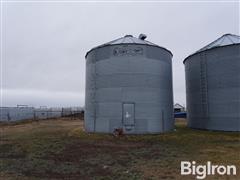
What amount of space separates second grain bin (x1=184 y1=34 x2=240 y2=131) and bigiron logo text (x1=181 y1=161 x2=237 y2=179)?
10.5 m

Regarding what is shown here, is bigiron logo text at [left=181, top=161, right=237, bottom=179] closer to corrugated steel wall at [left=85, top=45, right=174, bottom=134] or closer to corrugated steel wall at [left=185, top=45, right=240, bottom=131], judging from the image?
corrugated steel wall at [left=85, top=45, right=174, bottom=134]

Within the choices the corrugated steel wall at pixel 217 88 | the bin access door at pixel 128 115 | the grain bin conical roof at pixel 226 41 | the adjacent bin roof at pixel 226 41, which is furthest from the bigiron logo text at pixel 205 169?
the grain bin conical roof at pixel 226 41

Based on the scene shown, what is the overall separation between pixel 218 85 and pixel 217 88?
242 millimetres

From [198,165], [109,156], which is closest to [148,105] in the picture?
[109,156]

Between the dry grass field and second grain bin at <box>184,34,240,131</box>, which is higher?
second grain bin at <box>184,34,240,131</box>

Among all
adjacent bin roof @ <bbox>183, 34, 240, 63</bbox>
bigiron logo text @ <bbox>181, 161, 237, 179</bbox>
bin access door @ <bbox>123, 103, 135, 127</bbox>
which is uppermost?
adjacent bin roof @ <bbox>183, 34, 240, 63</bbox>

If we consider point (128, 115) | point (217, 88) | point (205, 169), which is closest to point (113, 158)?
point (205, 169)

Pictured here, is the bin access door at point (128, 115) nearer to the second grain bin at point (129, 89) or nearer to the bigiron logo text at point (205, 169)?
the second grain bin at point (129, 89)

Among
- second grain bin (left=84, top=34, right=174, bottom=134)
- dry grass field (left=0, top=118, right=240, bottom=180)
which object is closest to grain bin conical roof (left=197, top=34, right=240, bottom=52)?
second grain bin (left=84, top=34, right=174, bottom=134)

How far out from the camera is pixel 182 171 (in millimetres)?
8672

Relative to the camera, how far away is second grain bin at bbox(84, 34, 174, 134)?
61.5 ft

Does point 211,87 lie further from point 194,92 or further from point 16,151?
point 16,151

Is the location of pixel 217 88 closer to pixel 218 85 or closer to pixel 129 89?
pixel 218 85

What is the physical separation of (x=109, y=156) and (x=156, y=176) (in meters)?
3.48
